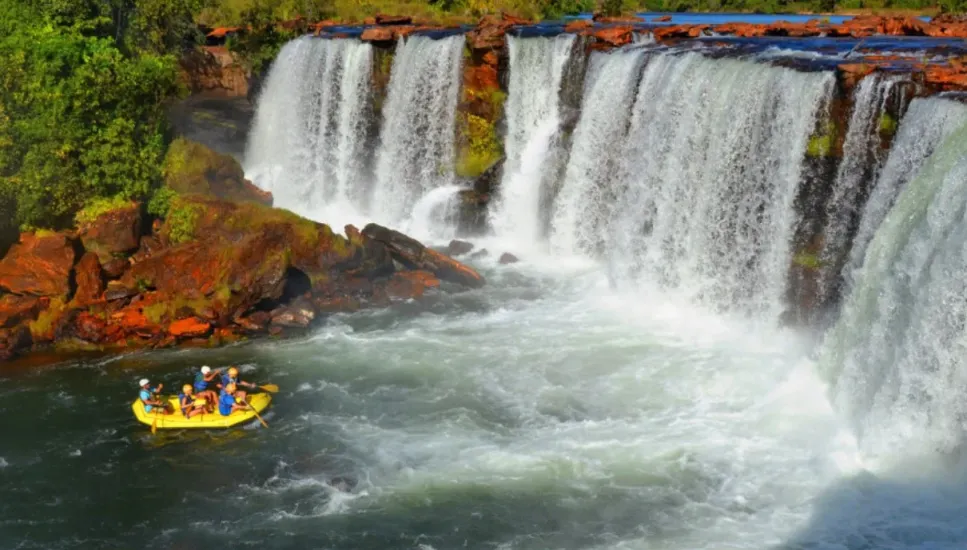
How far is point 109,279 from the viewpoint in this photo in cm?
2288

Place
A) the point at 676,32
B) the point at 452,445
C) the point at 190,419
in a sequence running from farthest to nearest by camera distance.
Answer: the point at 676,32 < the point at 190,419 < the point at 452,445

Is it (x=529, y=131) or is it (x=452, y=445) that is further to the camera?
(x=529, y=131)

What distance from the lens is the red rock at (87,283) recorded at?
72.7ft

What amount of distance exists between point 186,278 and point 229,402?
518cm

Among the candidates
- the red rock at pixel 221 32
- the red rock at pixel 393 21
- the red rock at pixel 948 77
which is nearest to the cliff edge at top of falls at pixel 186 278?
the red rock at pixel 948 77

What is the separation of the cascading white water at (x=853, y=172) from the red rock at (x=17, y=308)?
17.2 metres

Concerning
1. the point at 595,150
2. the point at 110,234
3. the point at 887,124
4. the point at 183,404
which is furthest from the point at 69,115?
the point at 887,124

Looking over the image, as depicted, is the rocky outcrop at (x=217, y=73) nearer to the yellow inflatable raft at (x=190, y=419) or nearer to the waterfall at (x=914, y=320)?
the yellow inflatable raft at (x=190, y=419)

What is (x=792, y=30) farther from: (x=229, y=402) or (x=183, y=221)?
(x=229, y=402)

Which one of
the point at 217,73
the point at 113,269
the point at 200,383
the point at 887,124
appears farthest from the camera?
the point at 217,73

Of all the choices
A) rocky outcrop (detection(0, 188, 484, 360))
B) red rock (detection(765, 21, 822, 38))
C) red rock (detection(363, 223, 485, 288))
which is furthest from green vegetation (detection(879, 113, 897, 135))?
rocky outcrop (detection(0, 188, 484, 360))

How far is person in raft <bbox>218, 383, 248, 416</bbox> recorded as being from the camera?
59.1 ft

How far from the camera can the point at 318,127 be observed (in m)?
33.8

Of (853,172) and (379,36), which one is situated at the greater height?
(379,36)
